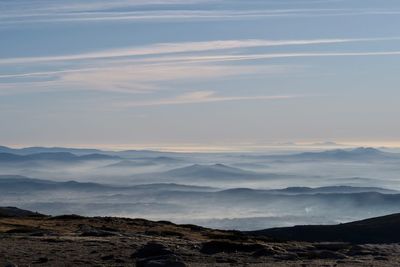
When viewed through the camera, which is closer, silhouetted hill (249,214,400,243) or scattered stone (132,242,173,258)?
scattered stone (132,242,173,258)

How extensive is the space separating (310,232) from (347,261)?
164 feet

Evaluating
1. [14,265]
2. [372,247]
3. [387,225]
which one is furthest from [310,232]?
[14,265]

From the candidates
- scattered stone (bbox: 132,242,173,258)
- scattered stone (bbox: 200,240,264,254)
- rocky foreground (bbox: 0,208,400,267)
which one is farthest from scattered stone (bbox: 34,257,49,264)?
scattered stone (bbox: 200,240,264,254)

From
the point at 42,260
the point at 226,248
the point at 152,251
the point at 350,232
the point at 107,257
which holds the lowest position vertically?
the point at 42,260

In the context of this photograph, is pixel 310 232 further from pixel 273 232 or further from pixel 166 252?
pixel 166 252

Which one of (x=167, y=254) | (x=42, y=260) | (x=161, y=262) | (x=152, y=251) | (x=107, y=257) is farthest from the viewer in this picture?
(x=152, y=251)

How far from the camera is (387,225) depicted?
79688 mm

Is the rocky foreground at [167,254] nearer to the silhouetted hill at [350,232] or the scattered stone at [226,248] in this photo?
the scattered stone at [226,248]

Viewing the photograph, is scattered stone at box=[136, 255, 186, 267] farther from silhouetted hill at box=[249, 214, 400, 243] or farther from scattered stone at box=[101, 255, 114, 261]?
silhouetted hill at box=[249, 214, 400, 243]

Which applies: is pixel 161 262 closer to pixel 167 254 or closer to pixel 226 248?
pixel 167 254

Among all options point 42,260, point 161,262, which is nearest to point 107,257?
point 42,260

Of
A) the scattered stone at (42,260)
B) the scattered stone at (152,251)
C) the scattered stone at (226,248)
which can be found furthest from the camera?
the scattered stone at (226,248)

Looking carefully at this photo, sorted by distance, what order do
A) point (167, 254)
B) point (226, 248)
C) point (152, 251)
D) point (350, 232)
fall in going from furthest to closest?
point (350, 232), point (226, 248), point (152, 251), point (167, 254)

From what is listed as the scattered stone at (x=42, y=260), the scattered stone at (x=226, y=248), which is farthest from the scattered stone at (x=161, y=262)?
the scattered stone at (x=226, y=248)
